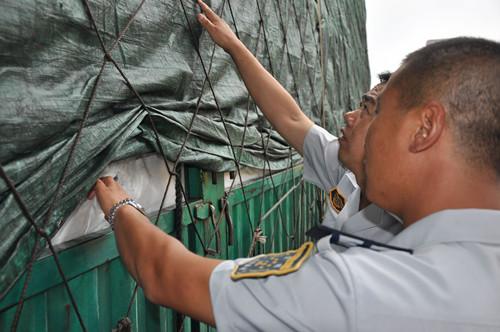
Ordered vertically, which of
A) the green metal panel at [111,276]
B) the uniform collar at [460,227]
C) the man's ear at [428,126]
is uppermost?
the man's ear at [428,126]

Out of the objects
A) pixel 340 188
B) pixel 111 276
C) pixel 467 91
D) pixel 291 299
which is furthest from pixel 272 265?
pixel 340 188

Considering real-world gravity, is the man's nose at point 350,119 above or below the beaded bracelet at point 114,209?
above

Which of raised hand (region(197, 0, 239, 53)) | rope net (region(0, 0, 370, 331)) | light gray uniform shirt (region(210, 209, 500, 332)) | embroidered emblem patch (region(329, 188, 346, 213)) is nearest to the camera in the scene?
light gray uniform shirt (region(210, 209, 500, 332))

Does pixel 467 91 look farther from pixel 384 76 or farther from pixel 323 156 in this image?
pixel 323 156

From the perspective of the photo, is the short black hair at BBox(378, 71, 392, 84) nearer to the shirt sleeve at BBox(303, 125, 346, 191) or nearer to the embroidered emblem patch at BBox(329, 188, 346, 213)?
the shirt sleeve at BBox(303, 125, 346, 191)

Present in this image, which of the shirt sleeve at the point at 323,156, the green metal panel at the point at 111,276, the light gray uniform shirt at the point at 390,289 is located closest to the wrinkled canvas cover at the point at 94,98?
the green metal panel at the point at 111,276

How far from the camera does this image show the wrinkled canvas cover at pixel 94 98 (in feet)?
2.49

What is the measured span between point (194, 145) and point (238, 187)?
63 cm

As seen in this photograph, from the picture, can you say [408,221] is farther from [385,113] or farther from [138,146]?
[138,146]

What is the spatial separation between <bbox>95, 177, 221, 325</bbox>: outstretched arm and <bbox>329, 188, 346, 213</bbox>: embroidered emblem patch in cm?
83

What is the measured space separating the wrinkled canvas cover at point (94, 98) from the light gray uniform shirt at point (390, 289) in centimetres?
38

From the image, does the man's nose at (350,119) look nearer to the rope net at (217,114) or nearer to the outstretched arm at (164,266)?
the rope net at (217,114)

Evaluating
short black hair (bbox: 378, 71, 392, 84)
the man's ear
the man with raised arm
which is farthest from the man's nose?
the man's ear

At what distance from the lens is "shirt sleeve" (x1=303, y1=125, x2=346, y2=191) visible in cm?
157
